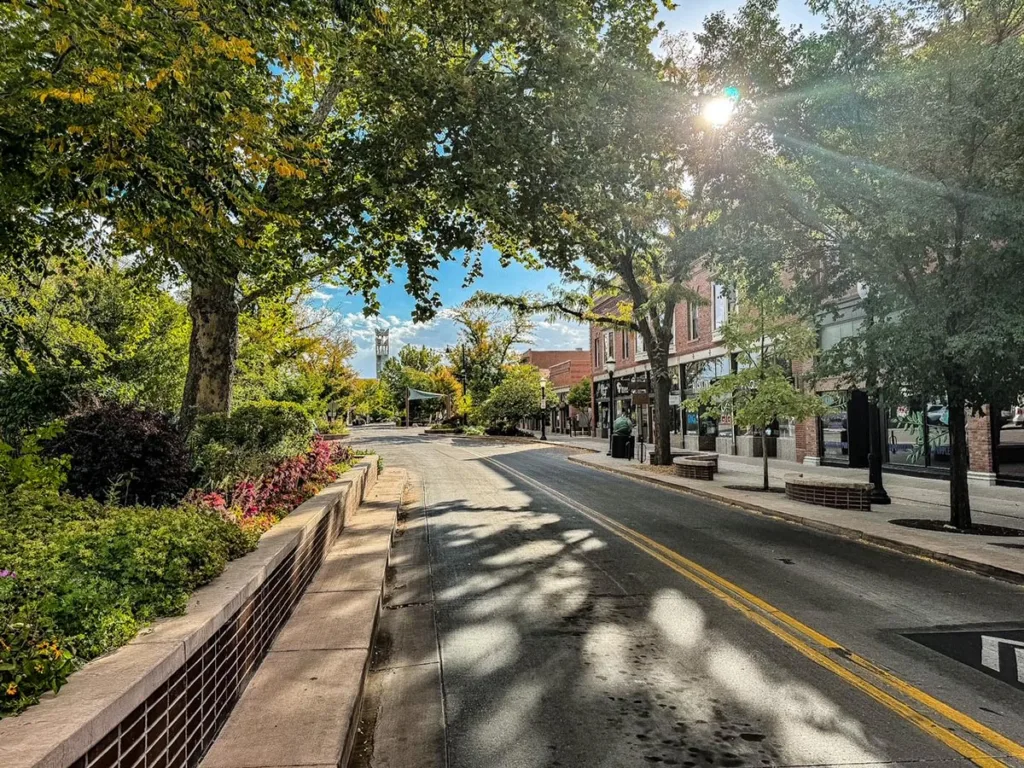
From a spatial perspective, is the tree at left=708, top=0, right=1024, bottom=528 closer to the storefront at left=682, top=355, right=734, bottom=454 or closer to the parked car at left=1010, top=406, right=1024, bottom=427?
the parked car at left=1010, top=406, right=1024, bottom=427

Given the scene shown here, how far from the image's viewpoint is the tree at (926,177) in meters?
9.38

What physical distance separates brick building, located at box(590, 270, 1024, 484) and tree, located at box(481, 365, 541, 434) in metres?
5.57

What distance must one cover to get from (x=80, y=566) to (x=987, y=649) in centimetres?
667

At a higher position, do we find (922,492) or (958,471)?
(958,471)

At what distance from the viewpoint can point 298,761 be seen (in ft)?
10.6

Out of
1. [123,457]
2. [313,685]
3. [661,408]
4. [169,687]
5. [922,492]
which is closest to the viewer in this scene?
[169,687]

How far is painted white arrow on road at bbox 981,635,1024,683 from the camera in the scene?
5.02m

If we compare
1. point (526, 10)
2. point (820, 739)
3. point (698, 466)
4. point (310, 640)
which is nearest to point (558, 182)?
point (526, 10)

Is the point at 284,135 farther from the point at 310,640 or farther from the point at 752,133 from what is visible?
the point at 752,133

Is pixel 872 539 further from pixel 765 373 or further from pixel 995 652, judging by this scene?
pixel 765 373

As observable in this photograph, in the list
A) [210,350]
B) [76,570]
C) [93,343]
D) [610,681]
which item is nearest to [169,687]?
[76,570]

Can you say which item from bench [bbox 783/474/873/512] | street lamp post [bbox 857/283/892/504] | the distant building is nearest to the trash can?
bench [bbox 783/474/873/512]

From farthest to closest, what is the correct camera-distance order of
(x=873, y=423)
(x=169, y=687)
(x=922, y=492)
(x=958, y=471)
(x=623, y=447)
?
(x=623, y=447) → (x=922, y=492) → (x=873, y=423) → (x=958, y=471) → (x=169, y=687)

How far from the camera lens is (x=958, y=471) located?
35.1 ft
